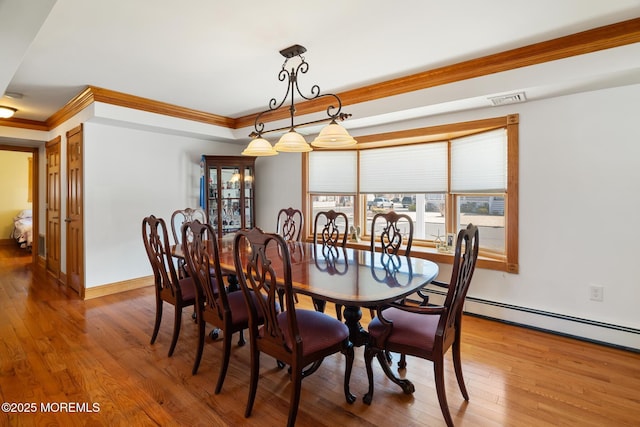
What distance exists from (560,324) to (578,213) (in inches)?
38.7

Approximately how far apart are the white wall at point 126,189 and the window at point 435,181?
1953 mm

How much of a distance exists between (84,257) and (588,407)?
489 centimetres

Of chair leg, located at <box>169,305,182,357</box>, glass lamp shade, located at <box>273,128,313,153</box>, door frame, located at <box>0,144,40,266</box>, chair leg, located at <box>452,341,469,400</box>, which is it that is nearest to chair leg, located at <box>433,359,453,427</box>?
chair leg, located at <box>452,341,469,400</box>

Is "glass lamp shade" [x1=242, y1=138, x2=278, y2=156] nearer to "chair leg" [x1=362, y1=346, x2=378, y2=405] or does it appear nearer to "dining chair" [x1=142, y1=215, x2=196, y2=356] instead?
"dining chair" [x1=142, y1=215, x2=196, y2=356]

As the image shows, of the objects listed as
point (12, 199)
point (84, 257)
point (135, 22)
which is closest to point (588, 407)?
point (135, 22)

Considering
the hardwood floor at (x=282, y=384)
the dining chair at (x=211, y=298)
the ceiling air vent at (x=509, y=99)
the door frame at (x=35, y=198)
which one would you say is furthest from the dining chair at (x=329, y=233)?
the door frame at (x=35, y=198)

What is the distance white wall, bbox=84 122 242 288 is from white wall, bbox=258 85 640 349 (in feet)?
13.2

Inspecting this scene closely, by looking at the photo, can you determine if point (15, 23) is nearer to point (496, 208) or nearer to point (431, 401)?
point (431, 401)

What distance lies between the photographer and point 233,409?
192 cm

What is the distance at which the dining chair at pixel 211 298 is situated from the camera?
210 centimetres

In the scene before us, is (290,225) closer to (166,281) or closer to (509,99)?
(166,281)

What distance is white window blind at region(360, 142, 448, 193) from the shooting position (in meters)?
3.84

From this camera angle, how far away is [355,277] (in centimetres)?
206

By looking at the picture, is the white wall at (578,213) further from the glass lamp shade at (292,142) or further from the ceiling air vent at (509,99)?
Answer: the glass lamp shade at (292,142)
